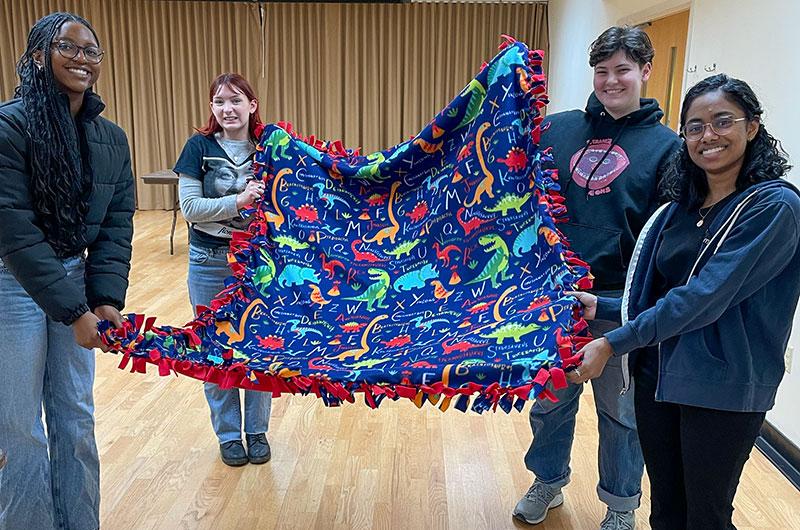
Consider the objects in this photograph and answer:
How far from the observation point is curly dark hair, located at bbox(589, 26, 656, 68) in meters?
1.76

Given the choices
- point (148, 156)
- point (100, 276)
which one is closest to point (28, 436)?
point (100, 276)

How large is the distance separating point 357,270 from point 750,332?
110cm

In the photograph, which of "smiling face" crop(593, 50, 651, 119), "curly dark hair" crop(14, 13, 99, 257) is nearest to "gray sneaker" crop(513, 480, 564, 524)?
"smiling face" crop(593, 50, 651, 119)

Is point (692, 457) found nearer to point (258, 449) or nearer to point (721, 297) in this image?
point (721, 297)

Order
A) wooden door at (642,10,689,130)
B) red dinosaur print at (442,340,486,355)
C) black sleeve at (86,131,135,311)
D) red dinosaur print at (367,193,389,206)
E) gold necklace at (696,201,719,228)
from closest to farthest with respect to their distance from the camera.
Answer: gold necklace at (696,201,719,228)
red dinosaur print at (442,340,486,355)
black sleeve at (86,131,135,311)
red dinosaur print at (367,193,389,206)
wooden door at (642,10,689,130)

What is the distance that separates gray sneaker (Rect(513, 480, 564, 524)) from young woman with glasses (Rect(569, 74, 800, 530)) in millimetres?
719

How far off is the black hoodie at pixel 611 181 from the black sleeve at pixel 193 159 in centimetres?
116

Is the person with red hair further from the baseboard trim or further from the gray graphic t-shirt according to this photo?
the baseboard trim

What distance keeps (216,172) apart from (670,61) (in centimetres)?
322

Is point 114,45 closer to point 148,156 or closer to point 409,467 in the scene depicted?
point 148,156

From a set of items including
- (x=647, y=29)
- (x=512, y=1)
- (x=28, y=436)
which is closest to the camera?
(x=28, y=436)

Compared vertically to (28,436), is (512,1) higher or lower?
higher

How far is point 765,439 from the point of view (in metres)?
2.62

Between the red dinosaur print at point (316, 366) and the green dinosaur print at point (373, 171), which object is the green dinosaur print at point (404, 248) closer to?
the green dinosaur print at point (373, 171)
